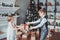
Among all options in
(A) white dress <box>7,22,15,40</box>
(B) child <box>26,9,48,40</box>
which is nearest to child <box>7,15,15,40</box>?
(A) white dress <box>7,22,15,40</box>

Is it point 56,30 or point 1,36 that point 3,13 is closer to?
point 1,36

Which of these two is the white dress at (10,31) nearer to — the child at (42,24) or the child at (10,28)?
the child at (10,28)

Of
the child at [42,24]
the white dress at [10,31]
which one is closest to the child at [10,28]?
the white dress at [10,31]

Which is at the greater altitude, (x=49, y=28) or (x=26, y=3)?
(x=26, y=3)

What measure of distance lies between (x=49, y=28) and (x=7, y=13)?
51 centimetres

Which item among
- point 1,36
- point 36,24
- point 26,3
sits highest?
point 26,3

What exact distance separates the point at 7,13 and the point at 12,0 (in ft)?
0.52

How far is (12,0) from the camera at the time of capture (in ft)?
5.03

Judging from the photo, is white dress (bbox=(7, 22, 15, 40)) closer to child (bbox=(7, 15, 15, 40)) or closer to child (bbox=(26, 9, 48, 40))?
child (bbox=(7, 15, 15, 40))

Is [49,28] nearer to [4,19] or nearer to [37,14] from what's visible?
[37,14]

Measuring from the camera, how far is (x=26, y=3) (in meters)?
1.50

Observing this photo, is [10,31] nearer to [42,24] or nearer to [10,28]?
[10,28]

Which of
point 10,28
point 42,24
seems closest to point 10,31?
point 10,28

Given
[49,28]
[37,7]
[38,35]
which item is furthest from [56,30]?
[37,7]
